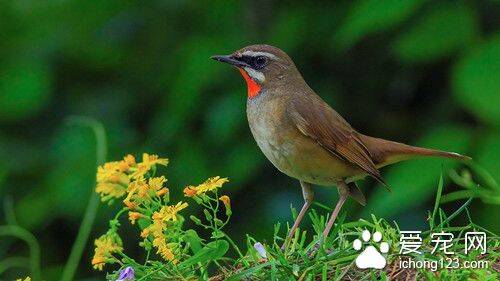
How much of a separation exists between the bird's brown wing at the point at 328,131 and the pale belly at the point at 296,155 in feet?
0.07

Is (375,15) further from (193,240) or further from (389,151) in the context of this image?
(193,240)

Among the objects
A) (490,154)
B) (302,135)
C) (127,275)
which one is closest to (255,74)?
(302,135)

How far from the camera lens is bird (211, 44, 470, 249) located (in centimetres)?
343

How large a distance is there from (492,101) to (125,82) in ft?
4.81

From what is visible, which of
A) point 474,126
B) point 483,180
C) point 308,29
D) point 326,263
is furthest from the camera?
point 308,29

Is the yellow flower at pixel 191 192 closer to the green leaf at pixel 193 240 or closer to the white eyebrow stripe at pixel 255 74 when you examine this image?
the green leaf at pixel 193 240

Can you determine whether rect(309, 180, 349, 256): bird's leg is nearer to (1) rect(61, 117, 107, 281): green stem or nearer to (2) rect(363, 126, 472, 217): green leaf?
(2) rect(363, 126, 472, 217): green leaf

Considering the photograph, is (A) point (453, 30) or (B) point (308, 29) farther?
(B) point (308, 29)

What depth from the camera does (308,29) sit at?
13.8 ft

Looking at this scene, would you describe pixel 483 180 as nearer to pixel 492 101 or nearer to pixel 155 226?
pixel 492 101

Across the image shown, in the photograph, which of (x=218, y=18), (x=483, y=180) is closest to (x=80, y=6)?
(x=218, y=18)

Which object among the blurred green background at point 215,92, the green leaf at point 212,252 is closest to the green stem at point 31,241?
the blurred green background at point 215,92

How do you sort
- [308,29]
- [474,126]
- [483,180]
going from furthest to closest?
[308,29]
[474,126]
[483,180]

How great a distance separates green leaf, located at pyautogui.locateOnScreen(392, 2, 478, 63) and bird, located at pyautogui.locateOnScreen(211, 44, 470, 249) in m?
0.46
